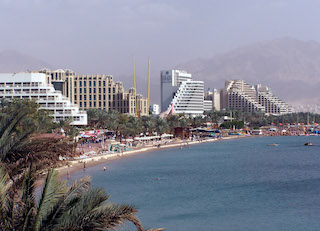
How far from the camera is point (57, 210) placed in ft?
33.6

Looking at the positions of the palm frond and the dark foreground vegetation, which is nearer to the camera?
the palm frond

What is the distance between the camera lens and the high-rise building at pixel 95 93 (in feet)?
568

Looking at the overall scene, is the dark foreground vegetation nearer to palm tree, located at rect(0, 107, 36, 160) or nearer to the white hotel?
palm tree, located at rect(0, 107, 36, 160)

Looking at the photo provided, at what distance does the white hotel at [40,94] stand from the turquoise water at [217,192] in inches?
1176

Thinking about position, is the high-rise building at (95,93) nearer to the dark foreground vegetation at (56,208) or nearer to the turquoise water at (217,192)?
the turquoise water at (217,192)

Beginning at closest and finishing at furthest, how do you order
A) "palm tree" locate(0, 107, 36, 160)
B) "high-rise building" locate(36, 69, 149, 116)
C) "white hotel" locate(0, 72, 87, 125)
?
"palm tree" locate(0, 107, 36, 160) → "white hotel" locate(0, 72, 87, 125) → "high-rise building" locate(36, 69, 149, 116)

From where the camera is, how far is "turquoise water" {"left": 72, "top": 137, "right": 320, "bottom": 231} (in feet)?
104

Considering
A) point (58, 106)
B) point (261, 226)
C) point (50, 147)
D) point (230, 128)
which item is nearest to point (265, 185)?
point (261, 226)

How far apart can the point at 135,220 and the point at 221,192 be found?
34535 mm

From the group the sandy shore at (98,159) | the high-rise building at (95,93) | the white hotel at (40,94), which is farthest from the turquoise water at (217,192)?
the high-rise building at (95,93)

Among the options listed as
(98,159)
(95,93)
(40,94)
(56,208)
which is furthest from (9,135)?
(95,93)

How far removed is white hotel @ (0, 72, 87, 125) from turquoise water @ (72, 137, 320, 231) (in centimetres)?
2987

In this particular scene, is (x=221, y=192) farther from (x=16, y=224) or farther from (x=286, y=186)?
(x=16, y=224)

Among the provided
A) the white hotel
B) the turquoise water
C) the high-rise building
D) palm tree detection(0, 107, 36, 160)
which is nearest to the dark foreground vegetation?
palm tree detection(0, 107, 36, 160)
